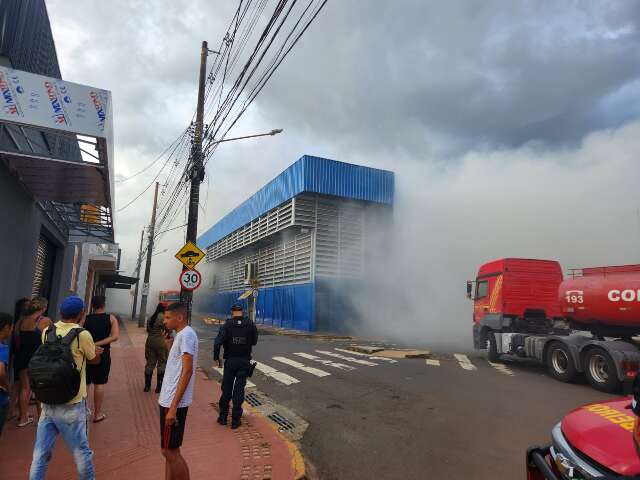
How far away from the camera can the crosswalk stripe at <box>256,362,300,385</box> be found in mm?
9445

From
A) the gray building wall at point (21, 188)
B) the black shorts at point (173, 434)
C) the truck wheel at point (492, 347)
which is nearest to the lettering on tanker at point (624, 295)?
the truck wheel at point (492, 347)

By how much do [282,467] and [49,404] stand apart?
2392 mm

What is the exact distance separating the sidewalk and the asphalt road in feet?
1.66

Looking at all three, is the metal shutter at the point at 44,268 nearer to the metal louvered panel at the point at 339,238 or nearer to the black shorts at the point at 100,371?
the black shorts at the point at 100,371

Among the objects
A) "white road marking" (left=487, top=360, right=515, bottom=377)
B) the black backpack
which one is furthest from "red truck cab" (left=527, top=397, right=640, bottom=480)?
"white road marking" (left=487, top=360, right=515, bottom=377)

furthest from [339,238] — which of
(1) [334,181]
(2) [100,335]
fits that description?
(2) [100,335]

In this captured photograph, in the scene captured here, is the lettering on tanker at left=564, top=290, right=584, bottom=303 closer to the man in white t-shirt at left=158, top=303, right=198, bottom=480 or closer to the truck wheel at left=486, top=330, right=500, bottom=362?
the truck wheel at left=486, top=330, right=500, bottom=362

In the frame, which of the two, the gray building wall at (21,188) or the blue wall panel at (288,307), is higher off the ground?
the gray building wall at (21,188)

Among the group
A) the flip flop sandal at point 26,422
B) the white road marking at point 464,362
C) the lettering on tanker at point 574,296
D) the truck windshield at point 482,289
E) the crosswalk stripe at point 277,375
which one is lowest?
the crosswalk stripe at point 277,375

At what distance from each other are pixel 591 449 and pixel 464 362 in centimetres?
1100

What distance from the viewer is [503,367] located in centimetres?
1205

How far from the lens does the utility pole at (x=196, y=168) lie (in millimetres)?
10938

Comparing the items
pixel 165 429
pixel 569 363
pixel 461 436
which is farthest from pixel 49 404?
pixel 569 363

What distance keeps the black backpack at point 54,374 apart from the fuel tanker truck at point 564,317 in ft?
32.0
